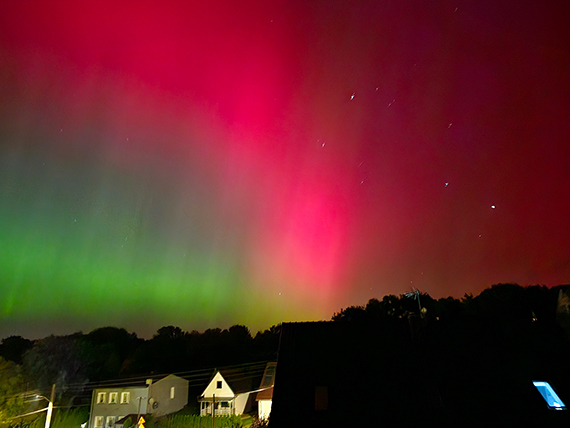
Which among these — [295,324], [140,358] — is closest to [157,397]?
[140,358]

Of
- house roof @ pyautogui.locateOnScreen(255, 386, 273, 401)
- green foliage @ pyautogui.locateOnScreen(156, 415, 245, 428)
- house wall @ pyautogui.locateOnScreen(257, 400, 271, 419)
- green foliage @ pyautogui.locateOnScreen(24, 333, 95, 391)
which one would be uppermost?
green foliage @ pyautogui.locateOnScreen(24, 333, 95, 391)

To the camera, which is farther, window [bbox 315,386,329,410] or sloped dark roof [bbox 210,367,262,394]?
sloped dark roof [bbox 210,367,262,394]

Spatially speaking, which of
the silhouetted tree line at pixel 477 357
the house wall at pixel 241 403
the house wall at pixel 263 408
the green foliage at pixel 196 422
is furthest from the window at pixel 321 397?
the house wall at pixel 241 403

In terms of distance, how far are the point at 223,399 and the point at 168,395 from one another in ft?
18.3

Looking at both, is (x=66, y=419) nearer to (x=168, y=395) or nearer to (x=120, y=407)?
(x=120, y=407)

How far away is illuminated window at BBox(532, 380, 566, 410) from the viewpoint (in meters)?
12.3

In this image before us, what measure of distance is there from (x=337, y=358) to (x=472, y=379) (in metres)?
4.63

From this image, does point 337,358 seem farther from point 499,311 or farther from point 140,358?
point 140,358

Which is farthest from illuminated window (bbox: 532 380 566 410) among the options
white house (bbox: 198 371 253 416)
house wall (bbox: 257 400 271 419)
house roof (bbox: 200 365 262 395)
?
house roof (bbox: 200 365 262 395)

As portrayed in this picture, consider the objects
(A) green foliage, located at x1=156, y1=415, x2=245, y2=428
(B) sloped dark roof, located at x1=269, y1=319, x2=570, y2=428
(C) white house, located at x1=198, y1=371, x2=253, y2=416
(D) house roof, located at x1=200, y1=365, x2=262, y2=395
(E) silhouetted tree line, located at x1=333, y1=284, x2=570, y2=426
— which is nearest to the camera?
(B) sloped dark roof, located at x1=269, y1=319, x2=570, y2=428

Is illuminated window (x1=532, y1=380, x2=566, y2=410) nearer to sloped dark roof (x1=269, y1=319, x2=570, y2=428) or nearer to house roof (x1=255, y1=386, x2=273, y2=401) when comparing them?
sloped dark roof (x1=269, y1=319, x2=570, y2=428)

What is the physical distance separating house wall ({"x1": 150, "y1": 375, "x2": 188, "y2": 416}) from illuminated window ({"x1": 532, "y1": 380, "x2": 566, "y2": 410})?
32.9 meters

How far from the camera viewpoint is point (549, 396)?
41.8 ft

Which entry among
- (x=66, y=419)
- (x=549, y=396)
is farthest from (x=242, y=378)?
(x=549, y=396)
